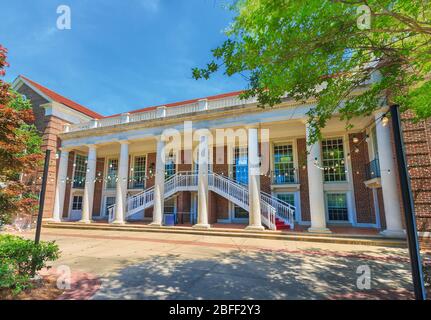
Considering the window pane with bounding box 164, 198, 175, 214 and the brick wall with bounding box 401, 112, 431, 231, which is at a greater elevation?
the brick wall with bounding box 401, 112, 431, 231

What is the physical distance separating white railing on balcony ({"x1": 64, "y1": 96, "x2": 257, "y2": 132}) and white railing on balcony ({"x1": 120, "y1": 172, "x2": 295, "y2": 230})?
4386 mm

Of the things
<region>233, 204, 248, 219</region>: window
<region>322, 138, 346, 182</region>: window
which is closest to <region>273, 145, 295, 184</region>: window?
<region>322, 138, 346, 182</region>: window

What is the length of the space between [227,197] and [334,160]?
739 centimetres

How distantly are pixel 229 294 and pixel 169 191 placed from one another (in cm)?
1195

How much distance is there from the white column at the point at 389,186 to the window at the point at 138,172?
16.7m

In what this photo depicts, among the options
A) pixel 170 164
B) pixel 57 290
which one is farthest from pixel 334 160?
pixel 57 290

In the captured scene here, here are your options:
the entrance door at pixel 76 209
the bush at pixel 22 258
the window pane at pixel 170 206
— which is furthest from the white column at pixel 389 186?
the entrance door at pixel 76 209

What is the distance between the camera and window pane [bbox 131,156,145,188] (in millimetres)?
19306

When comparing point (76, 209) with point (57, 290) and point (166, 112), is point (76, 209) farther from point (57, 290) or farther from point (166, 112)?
point (57, 290)

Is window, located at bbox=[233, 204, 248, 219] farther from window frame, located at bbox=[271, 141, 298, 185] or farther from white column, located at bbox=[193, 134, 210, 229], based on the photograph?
white column, located at bbox=[193, 134, 210, 229]

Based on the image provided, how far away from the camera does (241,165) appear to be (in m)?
16.3

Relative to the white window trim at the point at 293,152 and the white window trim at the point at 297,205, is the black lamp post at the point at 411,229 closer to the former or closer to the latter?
the white window trim at the point at 293,152

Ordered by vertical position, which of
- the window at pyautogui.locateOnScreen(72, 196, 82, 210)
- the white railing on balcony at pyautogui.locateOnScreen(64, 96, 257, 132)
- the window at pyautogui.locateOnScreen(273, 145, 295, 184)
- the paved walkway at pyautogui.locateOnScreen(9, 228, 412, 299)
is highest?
the white railing on balcony at pyautogui.locateOnScreen(64, 96, 257, 132)

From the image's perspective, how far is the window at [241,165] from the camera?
1614 cm
